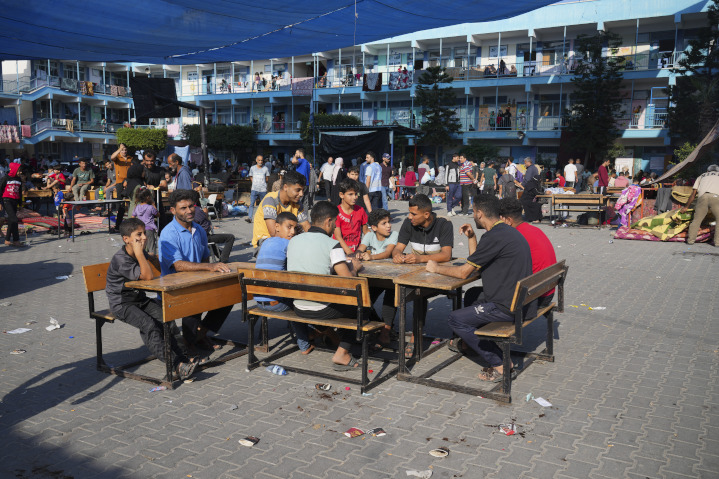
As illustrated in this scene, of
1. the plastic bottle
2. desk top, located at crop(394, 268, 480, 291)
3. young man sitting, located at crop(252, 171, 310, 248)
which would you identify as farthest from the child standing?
desk top, located at crop(394, 268, 480, 291)

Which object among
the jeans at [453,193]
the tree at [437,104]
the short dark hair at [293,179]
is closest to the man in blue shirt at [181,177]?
the short dark hair at [293,179]

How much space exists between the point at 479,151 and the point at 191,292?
A: 35122 mm

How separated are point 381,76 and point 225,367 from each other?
39.5 m

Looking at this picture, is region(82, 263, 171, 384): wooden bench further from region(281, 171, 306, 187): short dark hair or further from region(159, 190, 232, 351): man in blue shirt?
region(281, 171, 306, 187): short dark hair

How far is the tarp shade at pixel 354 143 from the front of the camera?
912 inches

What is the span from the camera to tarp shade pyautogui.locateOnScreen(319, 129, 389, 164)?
23.2 meters

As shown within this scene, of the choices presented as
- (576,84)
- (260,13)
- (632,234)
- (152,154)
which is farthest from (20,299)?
(576,84)

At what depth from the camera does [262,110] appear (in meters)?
52.2

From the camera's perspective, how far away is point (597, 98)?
3397 centimetres

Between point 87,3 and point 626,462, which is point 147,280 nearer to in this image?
point 626,462

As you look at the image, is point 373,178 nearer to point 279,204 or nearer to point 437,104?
point 279,204

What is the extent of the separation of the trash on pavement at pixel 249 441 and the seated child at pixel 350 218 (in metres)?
2.99

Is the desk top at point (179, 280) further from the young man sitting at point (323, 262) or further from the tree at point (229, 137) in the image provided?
the tree at point (229, 137)

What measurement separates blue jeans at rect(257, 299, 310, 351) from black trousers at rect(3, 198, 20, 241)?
951cm
